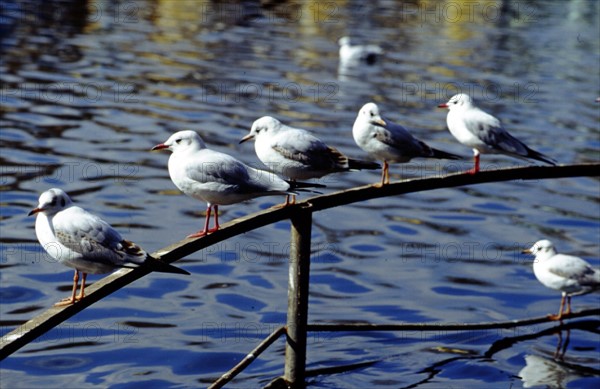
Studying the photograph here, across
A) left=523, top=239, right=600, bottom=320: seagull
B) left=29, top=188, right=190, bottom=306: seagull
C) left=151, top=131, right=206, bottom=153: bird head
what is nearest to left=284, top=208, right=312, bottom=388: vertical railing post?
left=151, top=131, right=206, bottom=153: bird head

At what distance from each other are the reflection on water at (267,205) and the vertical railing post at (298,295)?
205 centimetres

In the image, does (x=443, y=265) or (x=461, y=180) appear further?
(x=443, y=265)

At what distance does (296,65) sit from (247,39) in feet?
16.0

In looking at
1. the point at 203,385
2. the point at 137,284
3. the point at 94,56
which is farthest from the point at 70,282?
the point at 94,56

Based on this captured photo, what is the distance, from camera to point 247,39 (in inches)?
1314

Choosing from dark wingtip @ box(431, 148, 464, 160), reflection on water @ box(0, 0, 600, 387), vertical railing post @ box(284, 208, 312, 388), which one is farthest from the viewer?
reflection on water @ box(0, 0, 600, 387)

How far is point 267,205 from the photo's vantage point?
643 inches

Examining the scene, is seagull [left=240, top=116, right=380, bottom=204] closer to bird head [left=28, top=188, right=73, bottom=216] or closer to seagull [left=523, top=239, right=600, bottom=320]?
bird head [left=28, top=188, right=73, bottom=216]

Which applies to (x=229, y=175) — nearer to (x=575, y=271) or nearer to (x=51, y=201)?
(x=51, y=201)

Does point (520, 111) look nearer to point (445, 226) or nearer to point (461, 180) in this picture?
point (445, 226)

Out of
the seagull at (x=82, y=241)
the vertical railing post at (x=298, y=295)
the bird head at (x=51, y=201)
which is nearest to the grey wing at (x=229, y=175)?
the vertical railing post at (x=298, y=295)

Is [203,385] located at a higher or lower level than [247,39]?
lower

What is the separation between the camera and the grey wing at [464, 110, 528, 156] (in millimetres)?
8914

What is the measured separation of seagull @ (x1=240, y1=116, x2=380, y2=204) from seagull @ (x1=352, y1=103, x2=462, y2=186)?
69cm
